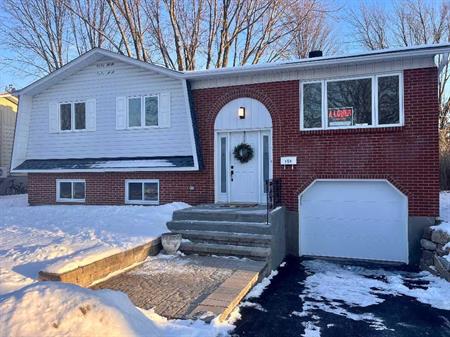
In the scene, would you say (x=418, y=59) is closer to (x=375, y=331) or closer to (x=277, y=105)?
(x=277, y=105)

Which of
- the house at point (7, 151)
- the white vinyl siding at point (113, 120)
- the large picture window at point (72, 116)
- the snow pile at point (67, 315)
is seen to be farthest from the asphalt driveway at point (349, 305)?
the house at point (7, 151)

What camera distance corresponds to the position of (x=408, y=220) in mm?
8812

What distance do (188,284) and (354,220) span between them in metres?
5.21

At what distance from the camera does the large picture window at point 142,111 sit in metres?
11.4

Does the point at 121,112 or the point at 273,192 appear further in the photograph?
the point at 121,112

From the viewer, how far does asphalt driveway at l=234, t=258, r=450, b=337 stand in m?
4.88

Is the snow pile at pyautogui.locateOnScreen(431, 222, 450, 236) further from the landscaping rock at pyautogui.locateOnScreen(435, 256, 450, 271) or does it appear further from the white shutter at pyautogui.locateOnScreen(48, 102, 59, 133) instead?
the white shutter at pyautogui.locateOnScreen(48, 102, 59, 133)

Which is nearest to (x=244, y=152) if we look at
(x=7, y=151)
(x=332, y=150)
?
(x=332, y=150)

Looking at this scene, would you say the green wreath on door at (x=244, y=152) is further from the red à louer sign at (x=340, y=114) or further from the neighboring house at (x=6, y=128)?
the neighboring house at (x=6, y=128)

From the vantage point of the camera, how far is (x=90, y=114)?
12008 millimetres

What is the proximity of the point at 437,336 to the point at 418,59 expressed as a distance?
6.38 meters

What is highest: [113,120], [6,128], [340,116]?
[6,128]

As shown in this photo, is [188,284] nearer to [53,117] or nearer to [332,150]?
[332,150]

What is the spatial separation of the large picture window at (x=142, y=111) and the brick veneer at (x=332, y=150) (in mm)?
1421
